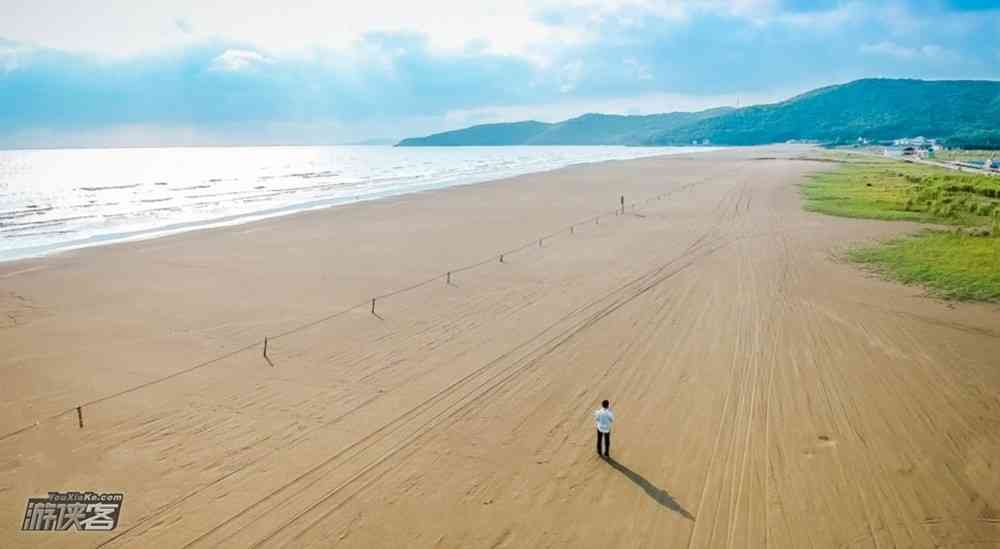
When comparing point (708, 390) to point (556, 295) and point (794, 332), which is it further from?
point (556, 295)

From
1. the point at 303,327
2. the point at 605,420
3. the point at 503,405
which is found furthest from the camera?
the point at 303,327

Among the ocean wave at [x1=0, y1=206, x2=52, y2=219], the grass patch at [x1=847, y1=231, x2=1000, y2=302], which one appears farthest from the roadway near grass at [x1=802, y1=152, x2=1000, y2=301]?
the ocean wave at [x1=0, y1=206, x2=52, y2=219]

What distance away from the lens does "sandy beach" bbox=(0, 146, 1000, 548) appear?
26.5ft

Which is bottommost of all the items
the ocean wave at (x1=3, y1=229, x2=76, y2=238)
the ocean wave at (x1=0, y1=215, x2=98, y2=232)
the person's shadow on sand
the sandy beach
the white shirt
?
the person's shadow on sand

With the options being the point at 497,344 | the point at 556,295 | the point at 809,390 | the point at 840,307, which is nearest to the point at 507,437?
the point at 497,344

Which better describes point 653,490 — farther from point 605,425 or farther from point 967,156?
point 967,156

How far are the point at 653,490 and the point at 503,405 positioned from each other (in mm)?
3653

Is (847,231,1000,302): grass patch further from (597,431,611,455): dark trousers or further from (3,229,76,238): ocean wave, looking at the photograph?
(3,229,76,238): ocean wave

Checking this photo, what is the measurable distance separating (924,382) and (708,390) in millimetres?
4806

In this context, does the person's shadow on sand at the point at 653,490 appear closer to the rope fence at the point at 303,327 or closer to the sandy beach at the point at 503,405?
the sandy beach at the point at 503,405

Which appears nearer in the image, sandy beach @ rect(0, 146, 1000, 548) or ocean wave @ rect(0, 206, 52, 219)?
sandy beach @ rect(0, 146, 1000, 548)

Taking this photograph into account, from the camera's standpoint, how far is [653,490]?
8.66m

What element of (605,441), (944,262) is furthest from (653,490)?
(944,262)

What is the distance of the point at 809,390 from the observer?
1191 cm
